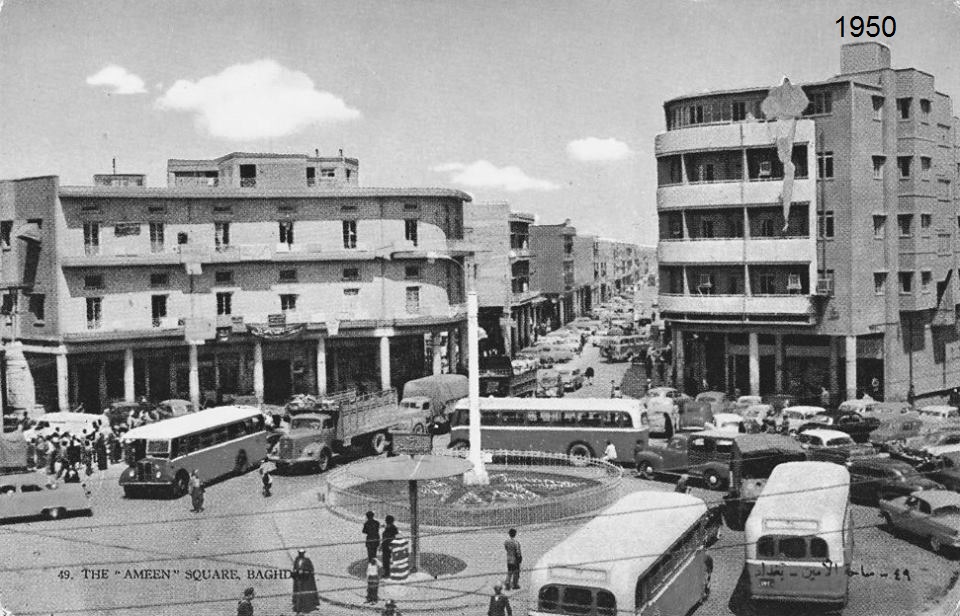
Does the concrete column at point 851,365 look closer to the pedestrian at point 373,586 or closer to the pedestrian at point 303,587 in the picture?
the pedestrian at point 373,586

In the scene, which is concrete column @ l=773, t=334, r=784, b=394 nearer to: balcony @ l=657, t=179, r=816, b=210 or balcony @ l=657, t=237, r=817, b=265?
balcony @ l=657, t=237, r=817, b=265

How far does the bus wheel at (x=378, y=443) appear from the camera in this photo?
39781mm

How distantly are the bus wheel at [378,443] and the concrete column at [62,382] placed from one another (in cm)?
1920

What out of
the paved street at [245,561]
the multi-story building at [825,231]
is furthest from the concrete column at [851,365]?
the paved street at [245,561]

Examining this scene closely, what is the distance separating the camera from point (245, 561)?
25.3m

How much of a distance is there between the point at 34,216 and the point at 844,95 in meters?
41.3

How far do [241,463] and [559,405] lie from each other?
12.1m

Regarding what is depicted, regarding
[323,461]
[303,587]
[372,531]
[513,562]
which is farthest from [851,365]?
[303,587]

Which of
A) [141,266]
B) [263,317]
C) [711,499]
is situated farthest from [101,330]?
[711,499]

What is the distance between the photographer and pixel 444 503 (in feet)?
99.1

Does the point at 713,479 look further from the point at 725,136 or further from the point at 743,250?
the point at 725,136

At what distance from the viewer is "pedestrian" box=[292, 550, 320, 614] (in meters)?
21.2

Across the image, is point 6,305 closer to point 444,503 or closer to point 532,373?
point 532,373

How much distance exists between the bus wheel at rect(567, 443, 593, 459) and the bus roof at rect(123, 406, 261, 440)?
39.7ft
